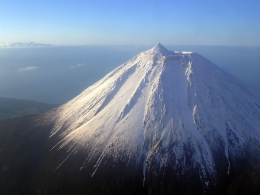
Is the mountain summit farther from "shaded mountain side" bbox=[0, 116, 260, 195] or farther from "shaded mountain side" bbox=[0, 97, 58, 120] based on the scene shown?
"shaded mountain side" bbox=[0, 97, 58, 120]

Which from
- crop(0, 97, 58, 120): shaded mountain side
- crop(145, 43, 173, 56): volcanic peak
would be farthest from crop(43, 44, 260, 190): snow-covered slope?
crop(0, 97, 58, 120): shaded mountain side

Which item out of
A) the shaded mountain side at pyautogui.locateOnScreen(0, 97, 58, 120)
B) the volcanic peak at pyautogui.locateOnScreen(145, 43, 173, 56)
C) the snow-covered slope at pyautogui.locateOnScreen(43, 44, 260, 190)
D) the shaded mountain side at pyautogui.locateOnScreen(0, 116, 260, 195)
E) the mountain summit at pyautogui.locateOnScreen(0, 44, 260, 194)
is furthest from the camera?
the shaded mountain side at pyautogui.locateOnScreen(0, 97, 58, 120)

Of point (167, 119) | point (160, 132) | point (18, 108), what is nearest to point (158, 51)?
point (167, 119)

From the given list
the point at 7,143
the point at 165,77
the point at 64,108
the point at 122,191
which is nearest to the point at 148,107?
the point at 165,77

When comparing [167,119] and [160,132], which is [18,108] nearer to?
[167,119]

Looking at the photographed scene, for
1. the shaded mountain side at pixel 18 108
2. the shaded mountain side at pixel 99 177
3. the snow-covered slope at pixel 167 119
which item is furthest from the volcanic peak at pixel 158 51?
the shaded mountain side at pixel 18 108

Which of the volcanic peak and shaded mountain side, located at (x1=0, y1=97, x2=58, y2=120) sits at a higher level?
the volcanic peak

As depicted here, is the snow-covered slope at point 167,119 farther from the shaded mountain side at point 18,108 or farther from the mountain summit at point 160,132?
the shaded mountain side at point 18,108
